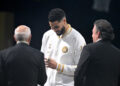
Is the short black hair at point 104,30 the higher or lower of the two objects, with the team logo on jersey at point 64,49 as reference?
higher

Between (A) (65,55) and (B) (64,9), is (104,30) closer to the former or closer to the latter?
(A) (65,55)

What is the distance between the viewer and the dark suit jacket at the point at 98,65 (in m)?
5.31

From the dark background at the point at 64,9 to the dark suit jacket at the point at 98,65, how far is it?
368 centimetres

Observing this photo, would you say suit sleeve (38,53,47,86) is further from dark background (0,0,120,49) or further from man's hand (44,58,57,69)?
dark background (0,0,120,49)

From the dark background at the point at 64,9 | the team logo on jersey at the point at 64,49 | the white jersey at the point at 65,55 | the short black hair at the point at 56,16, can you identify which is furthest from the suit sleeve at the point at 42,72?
the dark background at the point at 64,9

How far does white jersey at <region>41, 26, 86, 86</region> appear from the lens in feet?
19.7

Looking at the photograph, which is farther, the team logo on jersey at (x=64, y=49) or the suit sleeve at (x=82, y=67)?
the team logo on jersey at (x=64, y=49)

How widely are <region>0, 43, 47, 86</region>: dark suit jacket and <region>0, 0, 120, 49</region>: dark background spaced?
397 cm

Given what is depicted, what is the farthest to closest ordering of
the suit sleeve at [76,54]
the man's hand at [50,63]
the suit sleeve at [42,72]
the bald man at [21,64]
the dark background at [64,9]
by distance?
1. the dark background at [64,9]
2. the suit sleeve at [76,54]
3. the man's hand at [50,63]
4. the suit sleeve at [42,72]
5. the bald man at [21,64]

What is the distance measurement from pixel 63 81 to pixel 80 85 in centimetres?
67

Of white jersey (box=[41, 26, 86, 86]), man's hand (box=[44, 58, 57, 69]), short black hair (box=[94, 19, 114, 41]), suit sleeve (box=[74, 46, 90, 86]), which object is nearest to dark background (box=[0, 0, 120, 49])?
white jersey (box=[41, 26, 86, 86])

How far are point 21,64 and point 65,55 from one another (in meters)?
0.92

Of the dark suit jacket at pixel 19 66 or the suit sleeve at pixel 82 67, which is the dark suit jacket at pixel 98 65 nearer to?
the suit sleeve at pixel 82 67

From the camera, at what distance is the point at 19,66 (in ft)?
17.5
